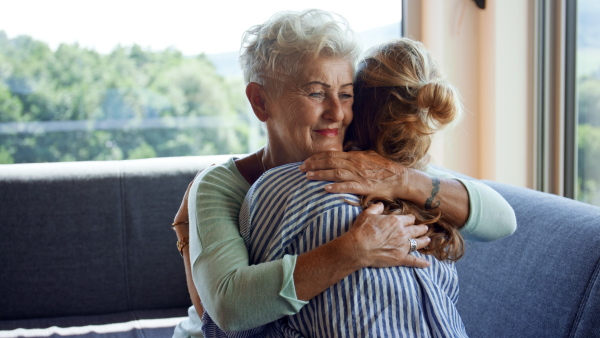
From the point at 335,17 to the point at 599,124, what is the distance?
1.45 meters

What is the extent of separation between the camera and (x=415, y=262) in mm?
1122

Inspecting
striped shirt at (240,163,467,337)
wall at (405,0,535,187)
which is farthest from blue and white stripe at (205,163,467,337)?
wall at (405,0,535,187)

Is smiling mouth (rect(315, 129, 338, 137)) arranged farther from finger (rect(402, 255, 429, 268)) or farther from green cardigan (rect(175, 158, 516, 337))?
finger (rect(402, 255, 429, 268))

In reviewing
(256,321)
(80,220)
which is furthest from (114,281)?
(256,321)

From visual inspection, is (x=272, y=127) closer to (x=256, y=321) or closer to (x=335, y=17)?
(x=335, y=17)

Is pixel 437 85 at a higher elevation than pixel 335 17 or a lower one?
lower

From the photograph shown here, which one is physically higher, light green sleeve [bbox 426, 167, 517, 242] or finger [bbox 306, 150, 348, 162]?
finger [bbox 306, 150, 348, 162]

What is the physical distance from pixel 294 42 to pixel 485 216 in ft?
1.88

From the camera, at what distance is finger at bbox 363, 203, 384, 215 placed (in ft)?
3.72

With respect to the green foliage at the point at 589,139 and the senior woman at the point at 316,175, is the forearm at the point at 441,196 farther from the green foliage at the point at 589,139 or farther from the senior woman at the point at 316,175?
the green foliage at the point at 589,139

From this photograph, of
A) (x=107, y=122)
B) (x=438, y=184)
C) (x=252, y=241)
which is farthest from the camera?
(x=107, y=122)

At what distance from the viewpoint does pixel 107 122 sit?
2.78 meters

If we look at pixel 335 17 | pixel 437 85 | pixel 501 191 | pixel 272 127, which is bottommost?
pixel 501 191

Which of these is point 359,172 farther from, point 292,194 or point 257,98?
point 257,98
